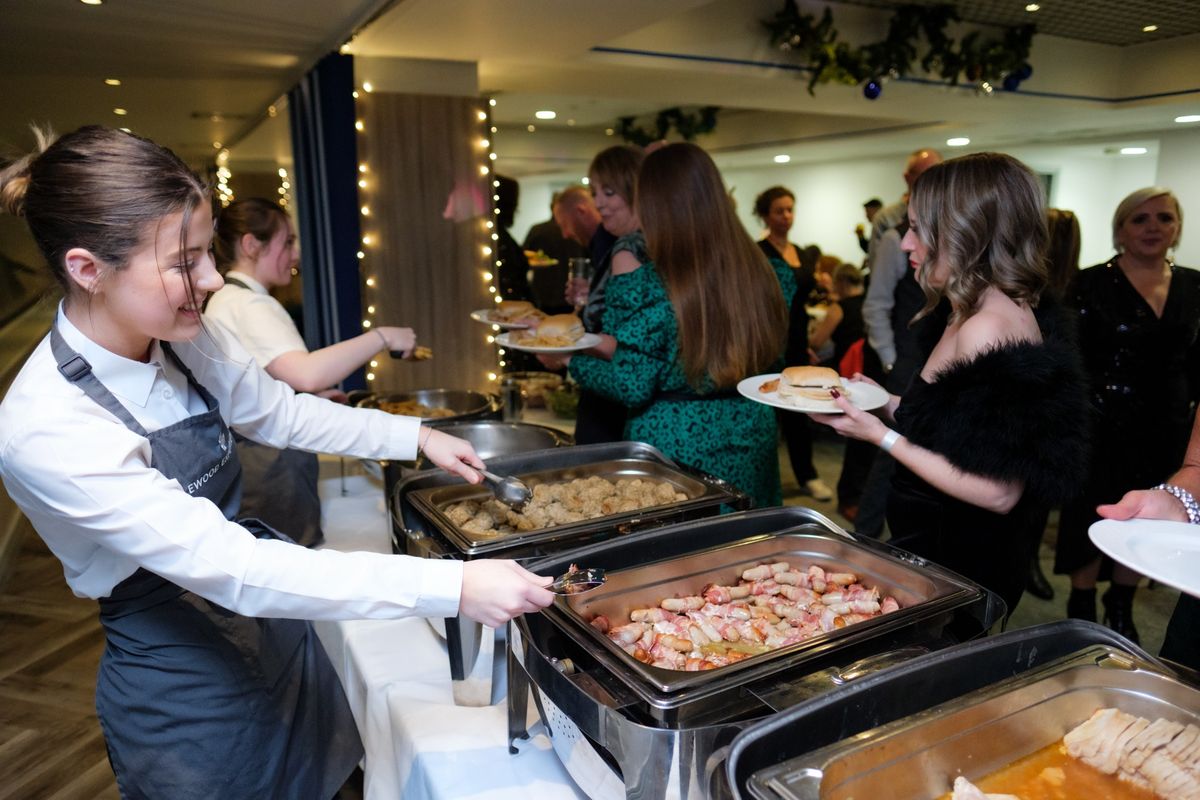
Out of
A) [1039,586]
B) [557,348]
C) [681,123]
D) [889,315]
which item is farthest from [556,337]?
[681,123]

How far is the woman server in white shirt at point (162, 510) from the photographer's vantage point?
36.4 inches

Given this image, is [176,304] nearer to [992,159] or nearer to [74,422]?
[74,422]

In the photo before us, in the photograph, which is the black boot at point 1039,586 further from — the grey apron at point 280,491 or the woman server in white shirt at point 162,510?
the woman server in white shirt at point 162,510

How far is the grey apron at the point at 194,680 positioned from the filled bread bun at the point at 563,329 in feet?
3.44

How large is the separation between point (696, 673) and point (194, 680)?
0.79 meters

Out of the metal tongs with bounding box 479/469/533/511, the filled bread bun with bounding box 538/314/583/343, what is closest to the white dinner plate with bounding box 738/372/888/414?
the metal tongs with bounding box 479/469/533/511

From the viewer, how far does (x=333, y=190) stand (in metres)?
4.01

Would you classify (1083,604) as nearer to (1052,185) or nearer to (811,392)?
(811,392)

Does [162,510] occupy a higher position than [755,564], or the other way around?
[162,510]

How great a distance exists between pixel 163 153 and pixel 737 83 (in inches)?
173

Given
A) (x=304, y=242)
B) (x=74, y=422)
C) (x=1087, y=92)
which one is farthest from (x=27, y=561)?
(x=1087, y=92)

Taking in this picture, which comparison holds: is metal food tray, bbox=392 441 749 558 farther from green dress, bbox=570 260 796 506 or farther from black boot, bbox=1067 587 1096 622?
black boot, bbox=1067 587 1096 622

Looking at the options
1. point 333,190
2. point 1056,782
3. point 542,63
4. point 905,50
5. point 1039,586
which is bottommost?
point 1039,586

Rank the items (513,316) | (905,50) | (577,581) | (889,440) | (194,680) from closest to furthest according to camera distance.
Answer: (577,581) → (194,680) → (889,440) → (513,316) → (905,50)
